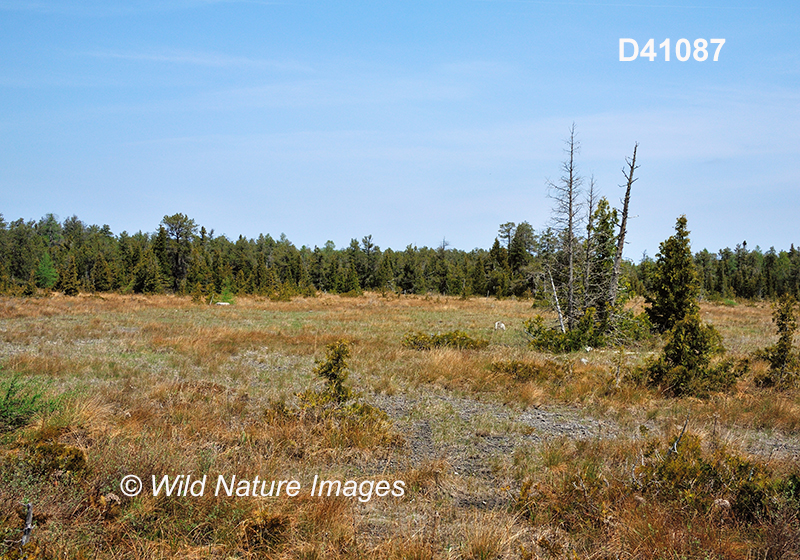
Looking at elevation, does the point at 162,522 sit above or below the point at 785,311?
below

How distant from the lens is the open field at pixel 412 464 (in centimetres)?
336

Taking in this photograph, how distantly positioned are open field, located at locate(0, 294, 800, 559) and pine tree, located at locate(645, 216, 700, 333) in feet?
12.4

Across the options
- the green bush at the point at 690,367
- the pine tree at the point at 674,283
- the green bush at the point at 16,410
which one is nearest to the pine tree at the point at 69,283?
the green bush at the point at 16,410

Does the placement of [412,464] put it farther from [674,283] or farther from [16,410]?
[674,283]

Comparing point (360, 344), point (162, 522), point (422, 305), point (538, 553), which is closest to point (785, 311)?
point (538, 553)

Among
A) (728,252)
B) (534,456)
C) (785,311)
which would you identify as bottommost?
(534,456)

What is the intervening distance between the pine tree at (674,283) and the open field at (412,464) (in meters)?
3.77

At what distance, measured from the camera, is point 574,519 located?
3869mm

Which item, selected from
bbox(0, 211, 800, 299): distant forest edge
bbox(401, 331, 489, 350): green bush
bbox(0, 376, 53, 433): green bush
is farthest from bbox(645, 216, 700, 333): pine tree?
bbox(0, 211, 800, 299): distant forest edge

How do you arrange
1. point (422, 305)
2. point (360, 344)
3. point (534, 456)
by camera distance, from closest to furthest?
1. point (534, 456)
2. point (360, 344)
3. point (422, 305)

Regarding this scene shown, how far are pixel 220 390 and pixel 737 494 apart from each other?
7.50 metres

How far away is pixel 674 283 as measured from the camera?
581 inches

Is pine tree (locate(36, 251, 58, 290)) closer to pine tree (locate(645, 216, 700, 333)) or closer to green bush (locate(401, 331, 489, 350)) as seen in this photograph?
green bush (locate(401, 331, 489, 350))

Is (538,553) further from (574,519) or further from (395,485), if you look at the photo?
(395,485)
